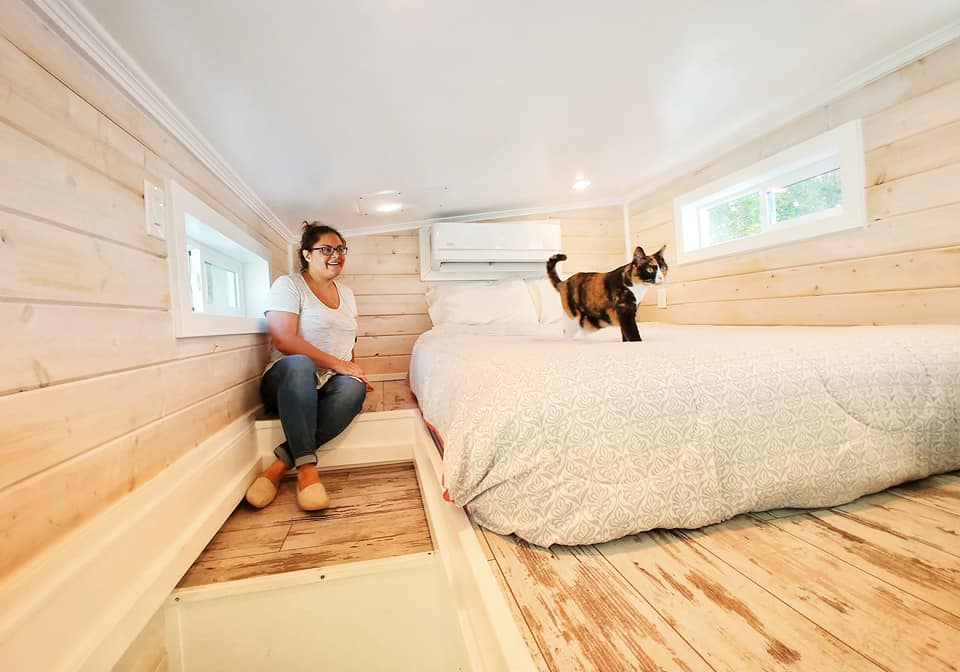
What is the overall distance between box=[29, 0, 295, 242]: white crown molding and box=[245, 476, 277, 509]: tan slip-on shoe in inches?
49.4

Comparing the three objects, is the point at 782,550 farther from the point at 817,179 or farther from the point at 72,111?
the point at 817,179

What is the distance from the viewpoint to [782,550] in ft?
2.38

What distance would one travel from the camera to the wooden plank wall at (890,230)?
1.43 metres

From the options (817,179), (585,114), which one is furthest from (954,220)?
(585,114)

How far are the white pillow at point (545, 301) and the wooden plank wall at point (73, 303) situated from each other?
2139mm

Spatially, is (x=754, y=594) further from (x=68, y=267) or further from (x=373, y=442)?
(x=373, y=442)

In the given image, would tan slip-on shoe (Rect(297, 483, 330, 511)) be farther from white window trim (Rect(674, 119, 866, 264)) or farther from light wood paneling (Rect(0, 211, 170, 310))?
white window trim (Rect(674, 119, 866, 264))

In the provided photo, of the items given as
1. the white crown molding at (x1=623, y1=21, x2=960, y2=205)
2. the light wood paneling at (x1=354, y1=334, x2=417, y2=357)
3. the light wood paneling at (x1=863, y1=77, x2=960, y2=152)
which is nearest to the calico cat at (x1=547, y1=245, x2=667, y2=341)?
the light wood paneling at (x1=863, y1=77, x2=960, y2=152)

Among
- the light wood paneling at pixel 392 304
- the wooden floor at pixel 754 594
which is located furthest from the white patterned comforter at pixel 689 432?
the light wood paneling at pixel 392 304

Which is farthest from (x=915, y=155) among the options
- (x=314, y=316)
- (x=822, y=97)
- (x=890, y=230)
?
(x=314, y=316)

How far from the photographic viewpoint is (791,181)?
6.63 feet

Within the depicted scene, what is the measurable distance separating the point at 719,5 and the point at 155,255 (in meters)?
1.84

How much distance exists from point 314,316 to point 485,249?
4.47ft

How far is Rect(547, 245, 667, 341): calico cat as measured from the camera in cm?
128
